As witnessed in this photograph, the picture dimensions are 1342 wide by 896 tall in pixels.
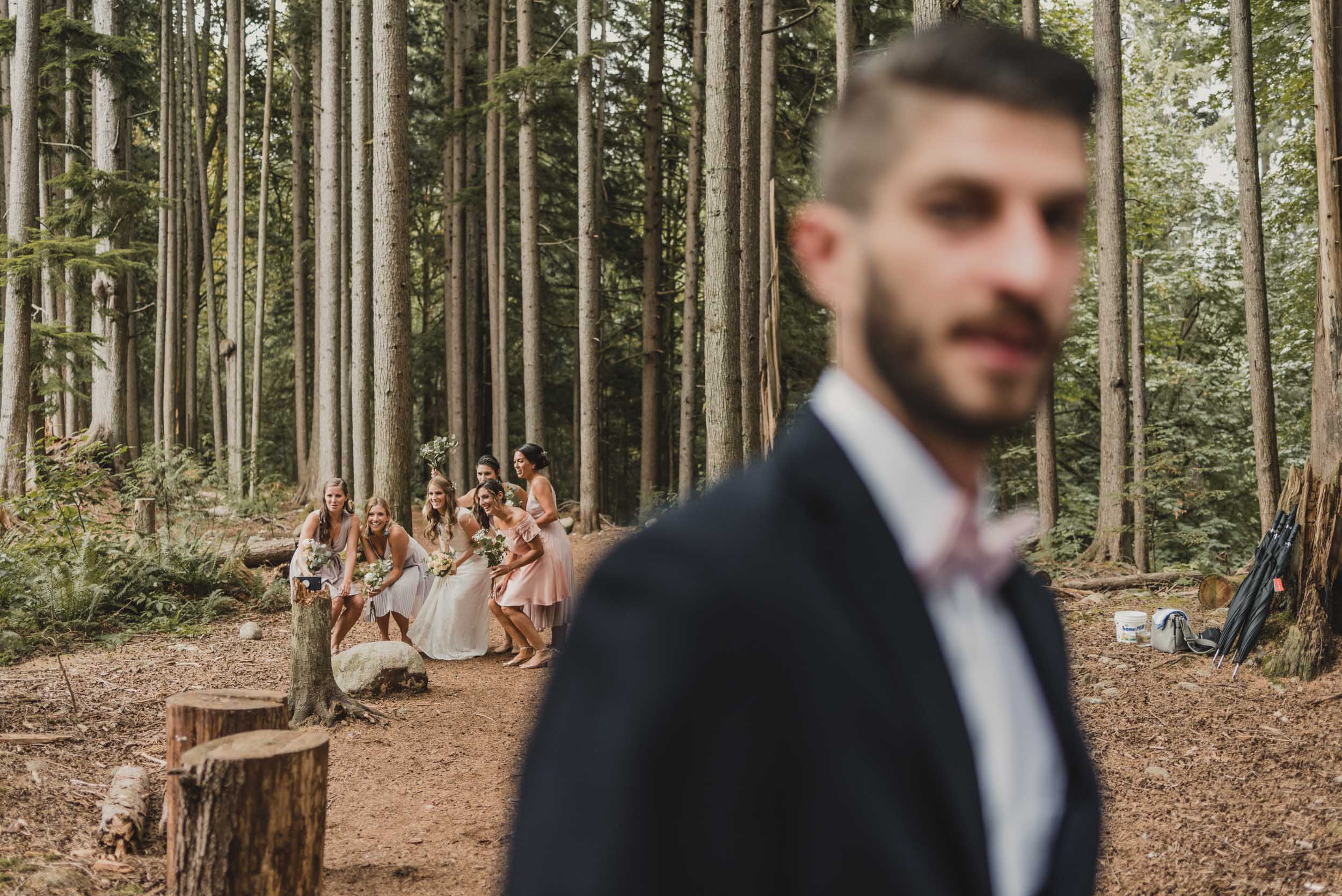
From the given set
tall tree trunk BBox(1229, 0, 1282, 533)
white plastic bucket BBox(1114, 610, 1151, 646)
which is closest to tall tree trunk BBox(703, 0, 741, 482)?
white plastic bucket BBox(1114, 610, 1151, 646)

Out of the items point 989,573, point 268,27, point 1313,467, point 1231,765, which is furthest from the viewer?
point 268,27

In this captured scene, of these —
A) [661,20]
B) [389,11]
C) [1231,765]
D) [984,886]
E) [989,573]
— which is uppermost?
[661,20]

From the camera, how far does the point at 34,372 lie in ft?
48.3

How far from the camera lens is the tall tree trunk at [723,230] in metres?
9.72

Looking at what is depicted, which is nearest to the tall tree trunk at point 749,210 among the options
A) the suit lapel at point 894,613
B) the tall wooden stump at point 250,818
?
the tall wooden stump at point 250,818

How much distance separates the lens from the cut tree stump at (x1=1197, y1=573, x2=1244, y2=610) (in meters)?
10.7

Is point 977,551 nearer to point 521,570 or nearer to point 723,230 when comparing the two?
point 723,230

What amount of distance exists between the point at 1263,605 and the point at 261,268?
21.6 metres

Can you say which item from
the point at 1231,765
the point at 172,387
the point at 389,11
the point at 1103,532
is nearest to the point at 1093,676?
the point at 1231,765

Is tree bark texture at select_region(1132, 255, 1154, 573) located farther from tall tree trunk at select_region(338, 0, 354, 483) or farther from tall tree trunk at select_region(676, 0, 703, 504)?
Answer: tall tree trunk at select_region(338, 0, 354, 483)

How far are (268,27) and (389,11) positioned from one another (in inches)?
708

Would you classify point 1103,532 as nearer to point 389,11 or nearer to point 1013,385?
point 389,11

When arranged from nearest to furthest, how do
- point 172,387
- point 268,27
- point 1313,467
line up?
point 1313,467
point 172,387
point 268,27

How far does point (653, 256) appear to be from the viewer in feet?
72.7
